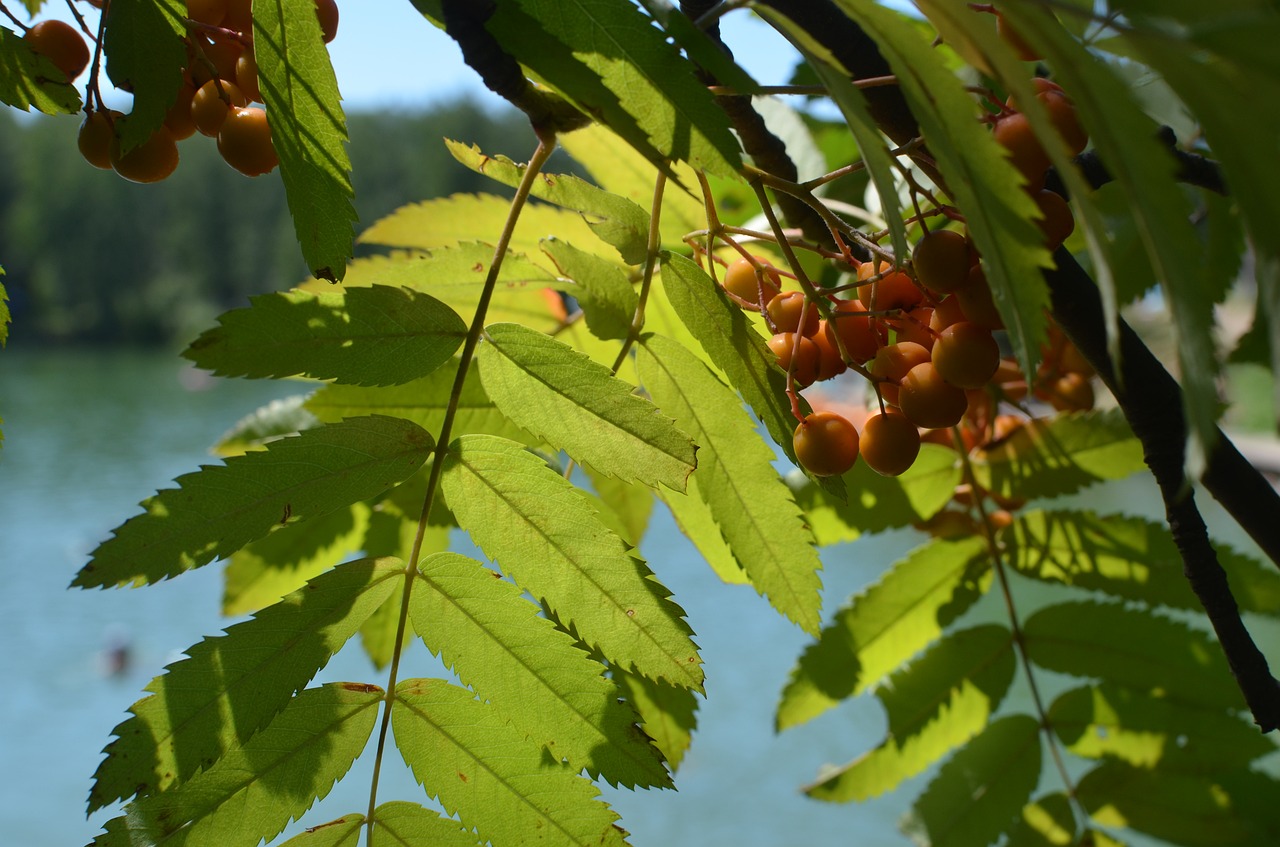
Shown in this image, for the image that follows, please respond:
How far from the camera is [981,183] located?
0.91 feet

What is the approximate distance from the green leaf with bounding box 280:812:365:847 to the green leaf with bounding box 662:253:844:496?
24cm

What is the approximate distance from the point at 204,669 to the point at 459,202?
340 mm

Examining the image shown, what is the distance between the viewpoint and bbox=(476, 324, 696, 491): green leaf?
15.4 inches

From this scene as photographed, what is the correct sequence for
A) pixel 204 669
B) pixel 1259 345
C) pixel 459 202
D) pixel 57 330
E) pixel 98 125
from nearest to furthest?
pixel 204 669
pixel 98 125
pixel 459 202
pixel 1259 345
pixel 57 330

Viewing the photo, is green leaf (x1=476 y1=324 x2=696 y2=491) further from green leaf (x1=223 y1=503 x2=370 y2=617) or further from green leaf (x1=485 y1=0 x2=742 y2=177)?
green leaf (x1=223 y1=503 x2=370 y2=617)

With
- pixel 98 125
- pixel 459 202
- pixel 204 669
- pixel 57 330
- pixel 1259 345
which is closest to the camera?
pixel 204 669

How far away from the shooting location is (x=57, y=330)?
16.0 m

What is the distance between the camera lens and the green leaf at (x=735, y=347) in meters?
0.41

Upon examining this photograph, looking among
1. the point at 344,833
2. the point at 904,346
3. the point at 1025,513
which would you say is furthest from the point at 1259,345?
the point at 344,833

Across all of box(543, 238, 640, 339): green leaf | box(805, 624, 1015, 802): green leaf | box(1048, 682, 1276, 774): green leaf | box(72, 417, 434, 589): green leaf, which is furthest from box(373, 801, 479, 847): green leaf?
box(1048, 682, 1276, 774): green leaf

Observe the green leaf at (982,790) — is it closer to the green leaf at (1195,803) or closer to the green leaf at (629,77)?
the green leaf at (1195,803)

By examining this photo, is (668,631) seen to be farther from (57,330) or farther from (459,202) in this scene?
(57,330)

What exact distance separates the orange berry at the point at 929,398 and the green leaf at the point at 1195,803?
0.40 meters

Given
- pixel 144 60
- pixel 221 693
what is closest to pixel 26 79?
pixel 144 60
